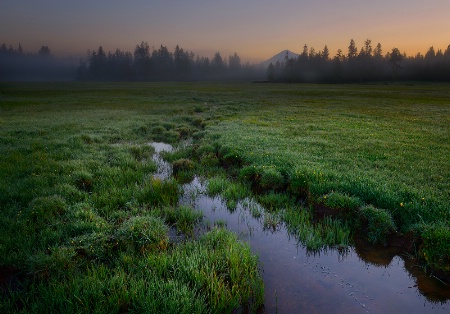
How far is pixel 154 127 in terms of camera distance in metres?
24.5

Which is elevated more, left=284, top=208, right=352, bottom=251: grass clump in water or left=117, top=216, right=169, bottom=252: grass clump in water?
left=117, top=216, right=169, bottom=252: grass clump in water

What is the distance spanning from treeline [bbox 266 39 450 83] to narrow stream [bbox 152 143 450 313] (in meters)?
145

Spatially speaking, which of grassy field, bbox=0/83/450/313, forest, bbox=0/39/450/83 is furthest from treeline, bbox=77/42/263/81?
grassy field, bbox=0/83/450/313

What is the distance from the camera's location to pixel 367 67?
13962cm

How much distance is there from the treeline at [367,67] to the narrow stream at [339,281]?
14540 centimetres

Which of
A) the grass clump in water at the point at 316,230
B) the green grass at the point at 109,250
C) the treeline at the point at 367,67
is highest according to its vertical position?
the treeline at the point at 367,67

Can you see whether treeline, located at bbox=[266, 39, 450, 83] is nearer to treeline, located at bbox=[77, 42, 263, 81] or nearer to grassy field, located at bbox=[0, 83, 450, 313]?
treeline, located at bbox=[77, 42, 263, 81]

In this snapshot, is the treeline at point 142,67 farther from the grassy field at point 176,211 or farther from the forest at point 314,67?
the grassy field at point 176,211

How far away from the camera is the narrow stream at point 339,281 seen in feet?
17.0

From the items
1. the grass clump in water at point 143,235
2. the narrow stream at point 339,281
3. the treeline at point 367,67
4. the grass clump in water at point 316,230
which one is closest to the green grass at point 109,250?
the grass clump in water at point 143,235

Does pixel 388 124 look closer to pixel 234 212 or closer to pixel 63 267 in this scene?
pixel 234 212

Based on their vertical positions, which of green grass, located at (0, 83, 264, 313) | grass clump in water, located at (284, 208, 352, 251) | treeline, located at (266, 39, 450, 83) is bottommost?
grass clump in water, located at (284, 208, 352, 251)

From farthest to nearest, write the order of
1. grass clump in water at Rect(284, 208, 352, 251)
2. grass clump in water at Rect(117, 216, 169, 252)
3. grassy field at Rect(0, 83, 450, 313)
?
grass clump in water at Rect(284, 208, 352, 251) → grass clump in water at Rect(117, 216, 169, 252) → grassy field at Rect(0, 83, 450, 313)

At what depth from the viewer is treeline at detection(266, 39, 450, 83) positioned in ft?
448
